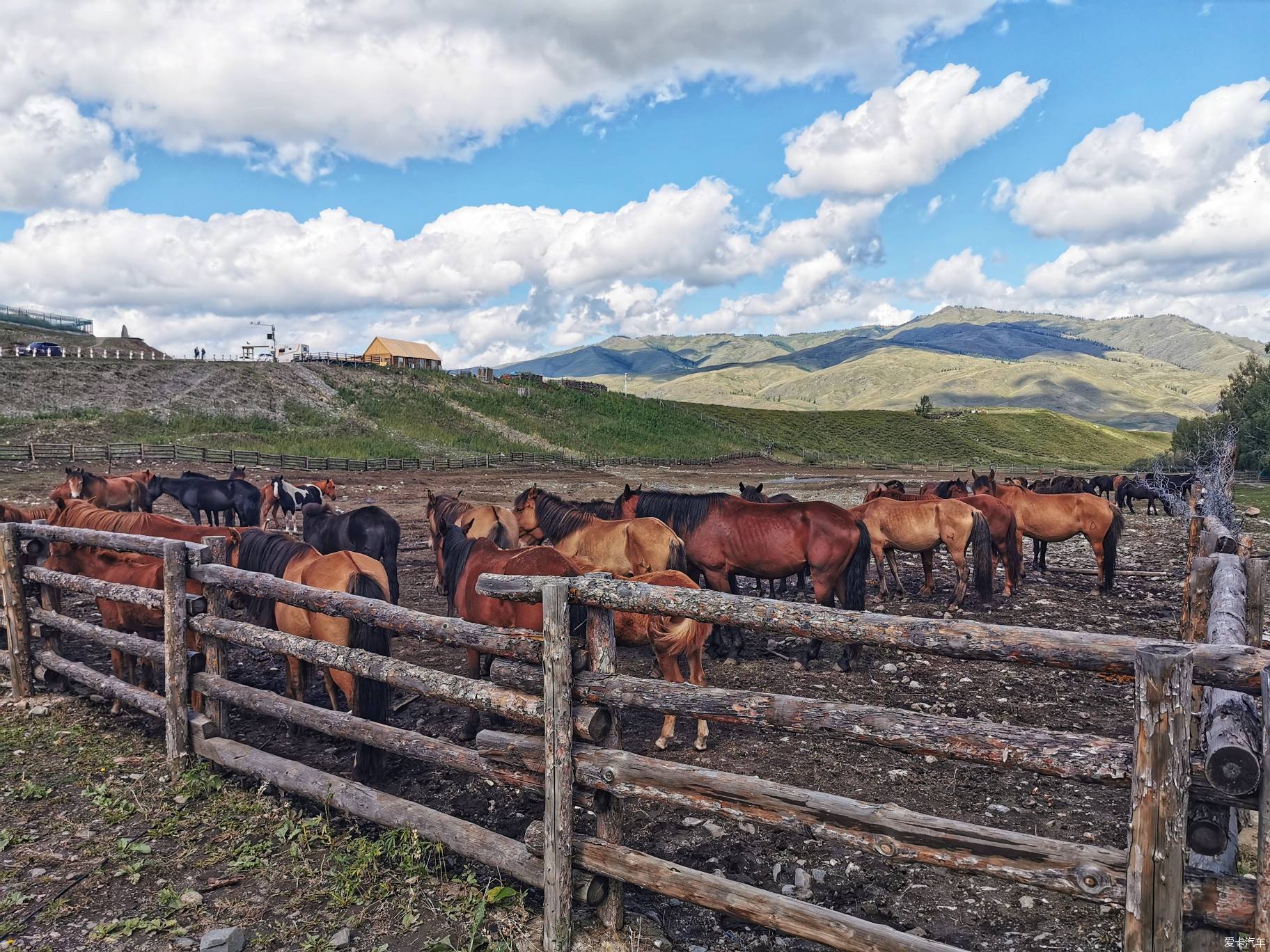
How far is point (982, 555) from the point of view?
41.2ft

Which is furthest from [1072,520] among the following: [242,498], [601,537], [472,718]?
[242,498]

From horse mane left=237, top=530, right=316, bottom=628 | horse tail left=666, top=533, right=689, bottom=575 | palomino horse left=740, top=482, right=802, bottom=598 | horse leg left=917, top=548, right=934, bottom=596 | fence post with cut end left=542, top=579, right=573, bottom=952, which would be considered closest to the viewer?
fence post with cut end left=542, top=579, right=573, bottom=952

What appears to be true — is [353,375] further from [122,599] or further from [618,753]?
[618,753]

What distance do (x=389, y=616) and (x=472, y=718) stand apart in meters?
2.38

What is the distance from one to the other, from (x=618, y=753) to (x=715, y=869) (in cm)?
152

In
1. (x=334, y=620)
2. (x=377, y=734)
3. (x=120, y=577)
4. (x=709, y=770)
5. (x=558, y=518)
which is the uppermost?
(x=558, y=518)

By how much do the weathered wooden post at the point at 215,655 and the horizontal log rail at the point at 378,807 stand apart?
0.17 meters

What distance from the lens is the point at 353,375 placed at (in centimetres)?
6919

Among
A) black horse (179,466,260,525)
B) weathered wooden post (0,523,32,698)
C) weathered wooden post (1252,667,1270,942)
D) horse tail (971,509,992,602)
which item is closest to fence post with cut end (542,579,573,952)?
weathered wooden post (1252,667,1270,942)

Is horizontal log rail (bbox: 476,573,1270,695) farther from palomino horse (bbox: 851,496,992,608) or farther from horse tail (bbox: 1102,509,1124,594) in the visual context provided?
horse tail (bbox: 1102,509,1124,594)

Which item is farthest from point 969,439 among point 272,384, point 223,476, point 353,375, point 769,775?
point 769,775

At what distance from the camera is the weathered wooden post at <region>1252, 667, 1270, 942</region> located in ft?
7.97

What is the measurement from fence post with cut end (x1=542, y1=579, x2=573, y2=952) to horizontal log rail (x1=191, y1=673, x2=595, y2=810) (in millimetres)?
170

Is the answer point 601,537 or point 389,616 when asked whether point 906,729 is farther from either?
point 601,537
